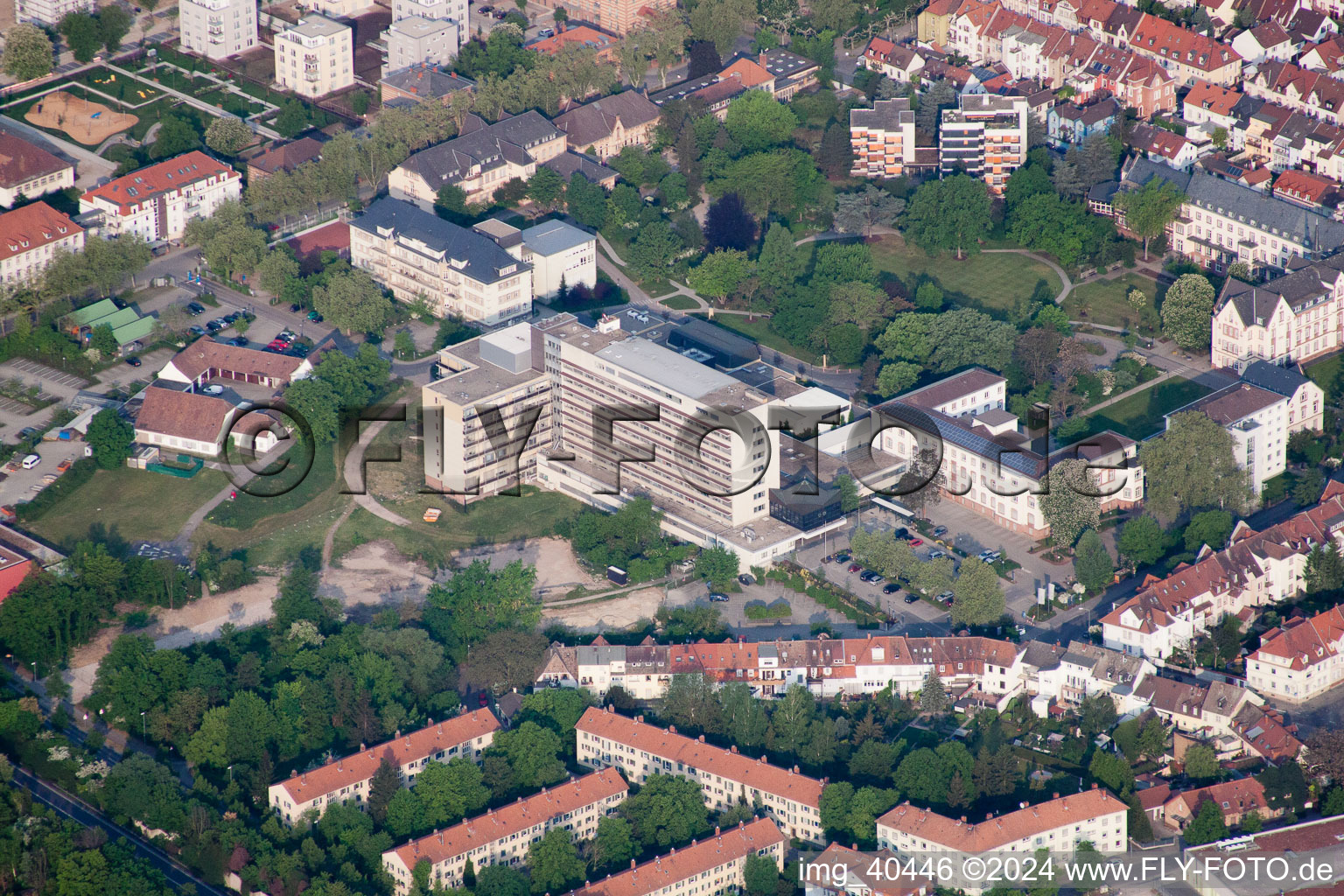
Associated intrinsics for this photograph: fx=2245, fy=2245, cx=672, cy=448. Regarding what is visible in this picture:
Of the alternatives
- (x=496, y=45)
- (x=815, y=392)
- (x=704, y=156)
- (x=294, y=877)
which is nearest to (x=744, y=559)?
(x=815, y=392)

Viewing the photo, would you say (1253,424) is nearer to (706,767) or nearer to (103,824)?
(706,767)

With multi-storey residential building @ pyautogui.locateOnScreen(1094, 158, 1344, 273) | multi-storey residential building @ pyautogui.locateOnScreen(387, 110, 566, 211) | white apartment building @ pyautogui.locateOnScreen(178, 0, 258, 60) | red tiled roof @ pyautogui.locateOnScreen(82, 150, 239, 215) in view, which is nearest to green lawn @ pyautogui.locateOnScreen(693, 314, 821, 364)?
multi-storey residential building @ pyautogui.locateOnScreen(387, 110, 566, 211)

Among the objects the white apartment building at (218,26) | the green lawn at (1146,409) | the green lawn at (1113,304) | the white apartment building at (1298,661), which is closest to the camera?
the white apartment building at (1298,661)

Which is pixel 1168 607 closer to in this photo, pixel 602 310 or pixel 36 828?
pixel 602 310

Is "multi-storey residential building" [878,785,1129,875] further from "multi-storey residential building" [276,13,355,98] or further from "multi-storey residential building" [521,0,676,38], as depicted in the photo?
"multi-storey residential building" [521,0,676,38]

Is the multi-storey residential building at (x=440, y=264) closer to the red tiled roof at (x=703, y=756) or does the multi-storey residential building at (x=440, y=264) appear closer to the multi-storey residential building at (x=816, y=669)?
the multi-storey residential building at (x=816, y=669)

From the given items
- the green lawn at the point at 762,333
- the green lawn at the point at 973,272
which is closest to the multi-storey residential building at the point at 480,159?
the green lawn at the point at 762,333

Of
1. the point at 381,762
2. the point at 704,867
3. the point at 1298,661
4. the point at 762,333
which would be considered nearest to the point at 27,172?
the point at 762,333
